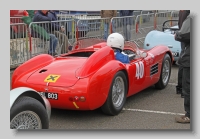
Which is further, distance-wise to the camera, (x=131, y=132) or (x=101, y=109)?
(x=101, y=109)

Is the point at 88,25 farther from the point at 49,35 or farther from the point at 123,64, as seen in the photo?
the point at 123,64

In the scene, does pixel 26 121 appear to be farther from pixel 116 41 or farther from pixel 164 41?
pixel 164 41

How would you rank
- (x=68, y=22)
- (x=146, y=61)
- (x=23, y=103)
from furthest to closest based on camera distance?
1. (x=68, y=22)
2. (x=146, y=61)
3. (x=23, y=103)

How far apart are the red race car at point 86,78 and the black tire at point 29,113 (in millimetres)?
931

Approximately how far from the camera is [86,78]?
504cm

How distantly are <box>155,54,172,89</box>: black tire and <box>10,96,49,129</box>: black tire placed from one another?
352 centimetres

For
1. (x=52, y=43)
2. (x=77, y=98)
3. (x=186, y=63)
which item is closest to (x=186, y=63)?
(x=186, y=63)

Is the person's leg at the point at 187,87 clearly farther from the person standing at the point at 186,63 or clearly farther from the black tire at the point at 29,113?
the black tire at the point at 29,113

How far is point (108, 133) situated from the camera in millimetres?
4188

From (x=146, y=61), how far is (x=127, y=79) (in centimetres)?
86

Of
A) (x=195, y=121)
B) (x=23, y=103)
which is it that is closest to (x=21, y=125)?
(x=23, y=103)

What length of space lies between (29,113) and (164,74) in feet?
13.4

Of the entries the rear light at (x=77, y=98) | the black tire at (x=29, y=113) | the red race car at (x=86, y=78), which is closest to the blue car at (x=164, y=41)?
the red race car at (x=86, y=78)

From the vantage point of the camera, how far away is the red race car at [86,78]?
4.98m
